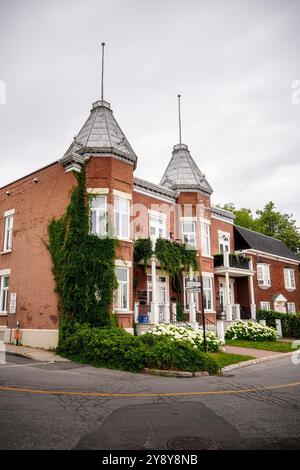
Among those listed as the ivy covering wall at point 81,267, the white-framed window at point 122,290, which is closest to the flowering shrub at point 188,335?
the white-framed window at point 122,290

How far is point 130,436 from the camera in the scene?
5.30 meters

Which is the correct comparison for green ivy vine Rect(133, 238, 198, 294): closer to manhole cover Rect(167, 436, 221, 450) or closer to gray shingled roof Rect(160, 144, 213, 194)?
gray shingled roof Rect(160, 144, 213, 194)

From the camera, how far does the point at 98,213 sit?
57.8 ft

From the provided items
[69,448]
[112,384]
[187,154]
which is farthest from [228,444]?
[187,154]

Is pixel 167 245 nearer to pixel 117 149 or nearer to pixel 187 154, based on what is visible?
pixel 117 149

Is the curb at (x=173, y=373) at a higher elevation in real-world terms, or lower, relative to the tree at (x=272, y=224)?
lower

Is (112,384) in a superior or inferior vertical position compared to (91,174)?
inferior

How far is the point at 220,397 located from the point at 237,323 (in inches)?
647

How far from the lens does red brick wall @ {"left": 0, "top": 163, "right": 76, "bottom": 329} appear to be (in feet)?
56.7

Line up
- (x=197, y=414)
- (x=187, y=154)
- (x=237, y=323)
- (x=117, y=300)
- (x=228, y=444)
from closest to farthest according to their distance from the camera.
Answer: (x=228, y=444), (x=197, y=414), (x=117, y=300), (x=237, y=323), (x=187, y=154)

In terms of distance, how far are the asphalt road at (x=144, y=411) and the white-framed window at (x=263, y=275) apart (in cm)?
2079

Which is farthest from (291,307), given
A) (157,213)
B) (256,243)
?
(157,213)

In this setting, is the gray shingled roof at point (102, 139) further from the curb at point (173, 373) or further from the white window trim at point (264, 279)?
the white window trim at point (264, 279)

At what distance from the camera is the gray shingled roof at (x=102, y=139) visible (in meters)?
18.0
